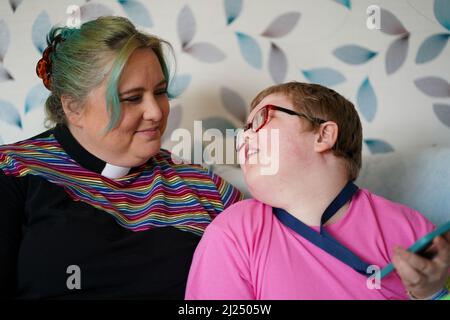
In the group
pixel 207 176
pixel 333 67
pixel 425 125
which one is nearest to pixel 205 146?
pixel 207 176

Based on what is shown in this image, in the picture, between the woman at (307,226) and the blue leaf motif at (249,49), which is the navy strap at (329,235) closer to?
the woman at (307,226)

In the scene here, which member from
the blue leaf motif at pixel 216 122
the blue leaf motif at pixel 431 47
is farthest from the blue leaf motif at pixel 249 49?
the blue leaf motif at pixel 431 47

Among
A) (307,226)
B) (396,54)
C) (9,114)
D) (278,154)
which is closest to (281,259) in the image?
(307,226)

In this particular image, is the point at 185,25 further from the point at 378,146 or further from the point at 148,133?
the point at 378,146

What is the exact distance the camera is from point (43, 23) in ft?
6.52

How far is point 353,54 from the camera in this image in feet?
6.68

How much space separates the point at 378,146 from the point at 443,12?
551mm

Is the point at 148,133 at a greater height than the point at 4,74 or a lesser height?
lesser

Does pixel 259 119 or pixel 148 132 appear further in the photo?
pixel 148 132

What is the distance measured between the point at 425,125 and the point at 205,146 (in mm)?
830

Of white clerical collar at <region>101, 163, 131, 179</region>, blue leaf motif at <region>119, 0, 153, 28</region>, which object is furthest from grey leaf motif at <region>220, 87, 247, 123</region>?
white clerical collar at <region>101, 163, 131, 179</region>

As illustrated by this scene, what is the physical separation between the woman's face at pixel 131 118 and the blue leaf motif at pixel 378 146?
0.88m

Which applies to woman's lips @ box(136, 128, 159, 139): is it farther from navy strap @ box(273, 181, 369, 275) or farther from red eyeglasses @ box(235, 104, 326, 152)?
navy strap @ box(273, 181, 369, 275)
